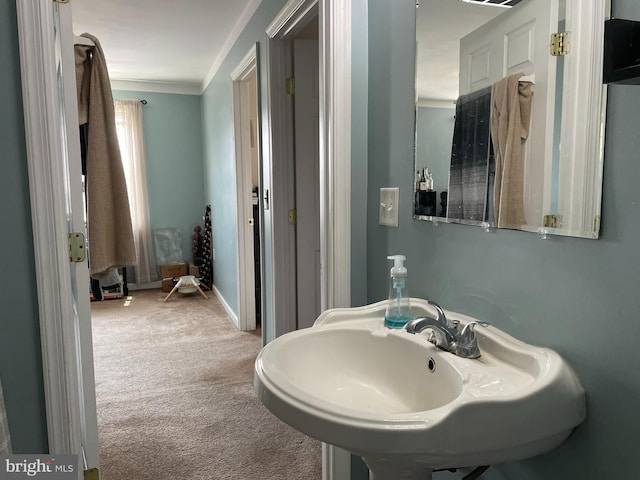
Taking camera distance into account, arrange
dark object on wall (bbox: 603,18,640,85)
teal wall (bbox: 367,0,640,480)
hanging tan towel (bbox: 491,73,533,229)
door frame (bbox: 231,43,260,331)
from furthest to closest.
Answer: door frame (bbox: 231,43,260,331) < hanging tan towel (bbox: 491,73,533,229) < teal wall (bbox: 367,0,640,480) < dark object on wall (bbox: 603,18,640,85)

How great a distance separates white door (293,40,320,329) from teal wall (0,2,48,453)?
156 centimetres

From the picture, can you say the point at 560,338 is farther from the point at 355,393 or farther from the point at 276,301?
the point at 276,301

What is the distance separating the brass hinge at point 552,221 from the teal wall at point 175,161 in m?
5.17

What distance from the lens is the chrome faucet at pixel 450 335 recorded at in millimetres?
1020

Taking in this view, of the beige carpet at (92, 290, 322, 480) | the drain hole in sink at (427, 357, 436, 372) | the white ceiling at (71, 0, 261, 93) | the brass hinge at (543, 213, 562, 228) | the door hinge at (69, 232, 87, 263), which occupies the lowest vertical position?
the beige carpet at (92, 290, 322, 480)

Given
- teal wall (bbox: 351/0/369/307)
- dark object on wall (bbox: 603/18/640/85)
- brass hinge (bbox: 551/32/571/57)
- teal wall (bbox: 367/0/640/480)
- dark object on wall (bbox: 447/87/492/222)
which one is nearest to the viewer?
dark object on wall (bbox: 603/18/640/85)

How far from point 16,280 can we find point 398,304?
A: 113 cm

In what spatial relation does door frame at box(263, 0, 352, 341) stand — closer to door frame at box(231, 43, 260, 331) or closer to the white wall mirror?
the white wall mirror

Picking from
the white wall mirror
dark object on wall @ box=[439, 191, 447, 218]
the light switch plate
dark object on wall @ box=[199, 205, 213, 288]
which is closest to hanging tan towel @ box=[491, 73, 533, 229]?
the white wall mirror

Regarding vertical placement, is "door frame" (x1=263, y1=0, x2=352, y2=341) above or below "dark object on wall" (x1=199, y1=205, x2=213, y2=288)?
above

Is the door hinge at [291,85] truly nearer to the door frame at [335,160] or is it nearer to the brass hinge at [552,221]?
the door frame at [335,160]

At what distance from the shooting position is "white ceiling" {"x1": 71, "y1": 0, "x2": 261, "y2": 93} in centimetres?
298

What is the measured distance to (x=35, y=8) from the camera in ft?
4.05

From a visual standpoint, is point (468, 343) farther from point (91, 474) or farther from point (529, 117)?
point (91, 474)
